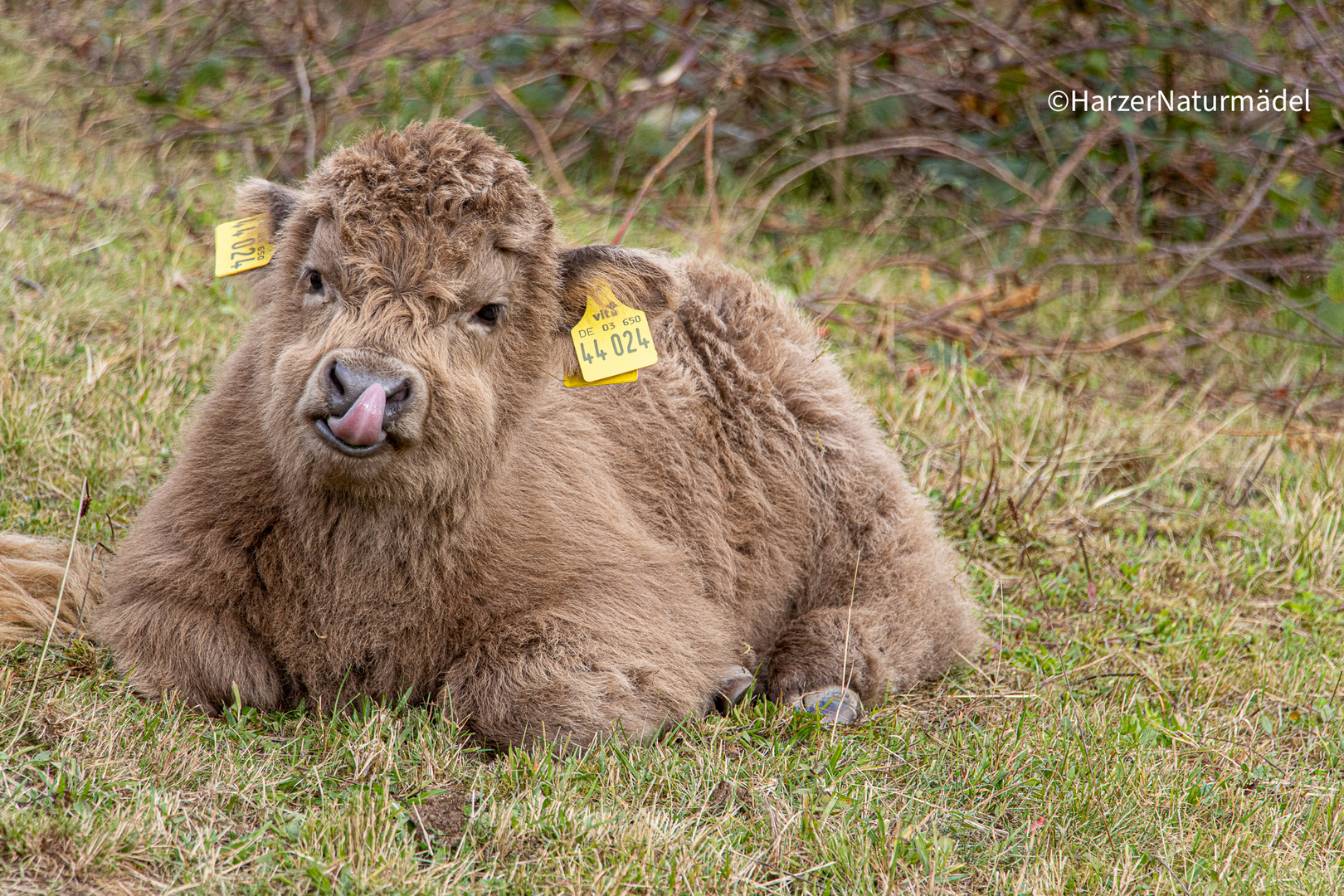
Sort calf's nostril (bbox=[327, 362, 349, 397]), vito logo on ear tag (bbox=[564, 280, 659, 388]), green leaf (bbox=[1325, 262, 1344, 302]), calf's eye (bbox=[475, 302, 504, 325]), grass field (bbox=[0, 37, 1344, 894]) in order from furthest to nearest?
1. green leaf (bbox=[1325, 262, 1344, 302])
2. vito logo on ear tag (bbox=[564, 280, 659, 388])
3. calf's eye (bbox=[475, 302, 504, 325])
4. calf's nostril (bbox=[327, 362, 349, 397])
5. grass field (bbox=[0, 37, 1344, 894])

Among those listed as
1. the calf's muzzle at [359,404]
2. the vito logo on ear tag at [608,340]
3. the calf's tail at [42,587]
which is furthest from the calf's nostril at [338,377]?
the calf's tail at [42,587]

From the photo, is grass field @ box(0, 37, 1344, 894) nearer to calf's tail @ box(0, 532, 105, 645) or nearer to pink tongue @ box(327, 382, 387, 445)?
calf's tail @ box(0, 532, 105, 645)

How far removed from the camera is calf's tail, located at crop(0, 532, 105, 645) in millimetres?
3955

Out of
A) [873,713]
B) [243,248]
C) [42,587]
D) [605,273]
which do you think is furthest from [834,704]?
[42,587]

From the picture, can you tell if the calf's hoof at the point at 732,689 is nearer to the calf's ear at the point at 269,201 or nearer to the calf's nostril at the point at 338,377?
the calf's nostril at the point at 338,377

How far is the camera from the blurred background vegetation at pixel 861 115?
8.27 meters

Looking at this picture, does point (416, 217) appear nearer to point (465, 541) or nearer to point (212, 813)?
point (465, 541)

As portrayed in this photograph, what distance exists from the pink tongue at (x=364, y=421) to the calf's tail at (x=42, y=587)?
4.40 ft

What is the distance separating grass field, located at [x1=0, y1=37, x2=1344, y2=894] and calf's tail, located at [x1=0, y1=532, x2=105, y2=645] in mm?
153

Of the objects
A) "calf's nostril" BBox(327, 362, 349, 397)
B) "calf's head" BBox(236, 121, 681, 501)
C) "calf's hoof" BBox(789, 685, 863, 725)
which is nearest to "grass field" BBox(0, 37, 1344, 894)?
"calf's hoof" BBox(789, 685, 863, 725)

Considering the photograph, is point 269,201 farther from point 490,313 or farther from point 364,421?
point 364,421

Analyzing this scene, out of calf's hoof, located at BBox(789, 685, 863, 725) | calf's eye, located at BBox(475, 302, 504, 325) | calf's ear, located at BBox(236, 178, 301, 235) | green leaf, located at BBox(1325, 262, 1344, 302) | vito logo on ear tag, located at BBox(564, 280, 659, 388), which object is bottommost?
calf's hoof, located at BBox(789, 685, 863, 725)

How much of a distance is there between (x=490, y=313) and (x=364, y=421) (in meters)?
0.67

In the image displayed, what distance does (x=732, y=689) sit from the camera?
4316mm
